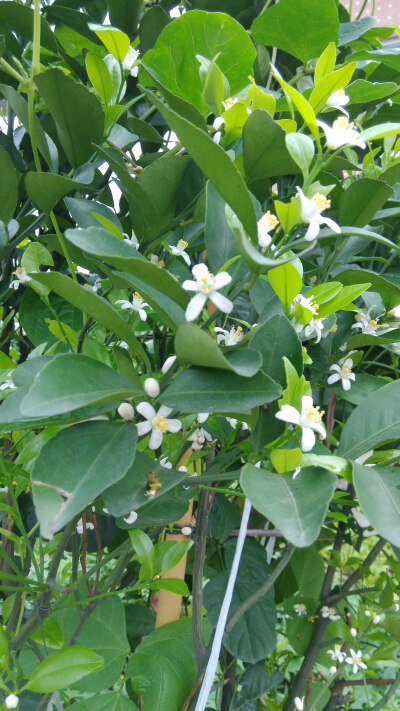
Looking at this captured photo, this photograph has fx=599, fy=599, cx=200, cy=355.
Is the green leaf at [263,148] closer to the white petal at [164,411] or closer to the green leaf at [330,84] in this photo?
the green leaf at [330,84]

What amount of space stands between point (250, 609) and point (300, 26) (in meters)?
0.63

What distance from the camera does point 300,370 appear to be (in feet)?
1.31

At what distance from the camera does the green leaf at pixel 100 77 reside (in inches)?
20.6

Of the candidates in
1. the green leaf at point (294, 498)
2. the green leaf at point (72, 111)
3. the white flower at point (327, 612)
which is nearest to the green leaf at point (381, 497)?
the green leaf at point (294, 498)

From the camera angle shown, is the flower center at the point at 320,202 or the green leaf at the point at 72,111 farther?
the green leaf at the point at 72,111

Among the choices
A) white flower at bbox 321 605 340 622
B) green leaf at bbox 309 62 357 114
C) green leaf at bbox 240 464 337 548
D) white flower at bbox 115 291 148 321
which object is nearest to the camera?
green leaf at bbox 240 464 337 548

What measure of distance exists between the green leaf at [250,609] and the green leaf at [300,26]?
1.83 ft

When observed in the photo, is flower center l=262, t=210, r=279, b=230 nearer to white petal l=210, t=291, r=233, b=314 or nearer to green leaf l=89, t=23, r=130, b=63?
white petal l=210, t=291, r=233, b=314

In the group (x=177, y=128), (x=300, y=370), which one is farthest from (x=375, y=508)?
(x=177, y=128)

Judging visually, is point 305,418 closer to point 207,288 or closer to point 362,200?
point 207,288

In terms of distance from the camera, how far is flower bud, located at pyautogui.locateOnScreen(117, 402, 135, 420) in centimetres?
37

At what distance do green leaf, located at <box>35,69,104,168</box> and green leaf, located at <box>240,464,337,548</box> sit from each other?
31 centimetres

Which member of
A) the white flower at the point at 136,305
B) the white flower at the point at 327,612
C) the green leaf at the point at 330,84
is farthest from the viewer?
the white flower at the point at 327,612

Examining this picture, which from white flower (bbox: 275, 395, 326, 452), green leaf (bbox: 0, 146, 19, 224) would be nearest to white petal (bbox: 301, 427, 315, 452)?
white flower (bbox: 275, 395, 326, 452)
